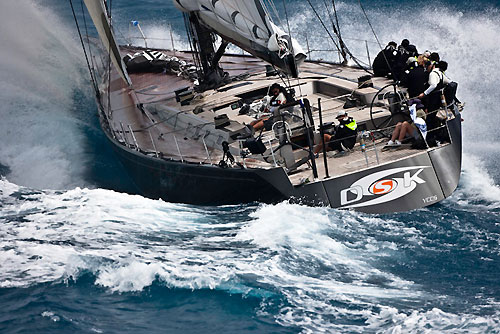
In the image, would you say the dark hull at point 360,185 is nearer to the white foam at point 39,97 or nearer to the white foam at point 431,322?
the white foam at point 431,322

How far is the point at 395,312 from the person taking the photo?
8.36 m

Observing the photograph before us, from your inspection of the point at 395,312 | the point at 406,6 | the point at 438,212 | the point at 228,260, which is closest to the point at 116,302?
the point at 228,260

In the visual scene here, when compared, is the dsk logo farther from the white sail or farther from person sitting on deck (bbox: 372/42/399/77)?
the white sail

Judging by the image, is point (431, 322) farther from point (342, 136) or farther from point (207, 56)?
point (207, 56)

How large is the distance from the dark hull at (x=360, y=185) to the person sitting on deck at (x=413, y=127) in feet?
1.33

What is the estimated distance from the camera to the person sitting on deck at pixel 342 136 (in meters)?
12.1

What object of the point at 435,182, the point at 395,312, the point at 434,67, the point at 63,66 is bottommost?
A: the point at 395,312

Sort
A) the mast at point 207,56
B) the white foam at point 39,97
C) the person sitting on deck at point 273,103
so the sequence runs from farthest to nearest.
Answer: the mast at point 207,56
the white foam at point 39,97
the person sitting on deck at point 273,103

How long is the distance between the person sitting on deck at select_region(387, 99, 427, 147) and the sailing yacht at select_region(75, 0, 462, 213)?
144mm

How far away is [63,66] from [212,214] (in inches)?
370

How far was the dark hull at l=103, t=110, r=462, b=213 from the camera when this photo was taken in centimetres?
1123

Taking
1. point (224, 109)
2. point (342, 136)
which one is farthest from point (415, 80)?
point (224, 109)

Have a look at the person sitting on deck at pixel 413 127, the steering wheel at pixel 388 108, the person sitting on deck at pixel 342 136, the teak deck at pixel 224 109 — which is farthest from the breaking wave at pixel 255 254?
the steering wheel at pixel 388 108

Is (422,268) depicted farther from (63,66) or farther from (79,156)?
(63,66)
